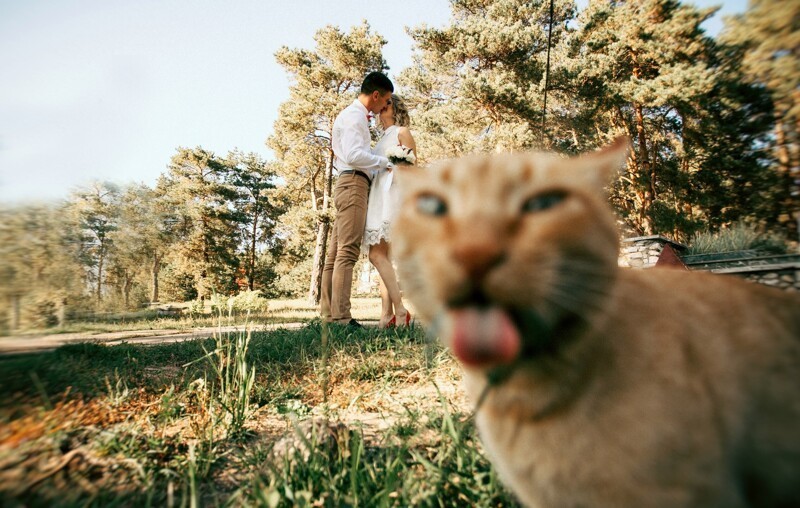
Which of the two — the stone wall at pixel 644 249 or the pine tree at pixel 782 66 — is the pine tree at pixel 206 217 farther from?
the pine tree at pixel 782 66

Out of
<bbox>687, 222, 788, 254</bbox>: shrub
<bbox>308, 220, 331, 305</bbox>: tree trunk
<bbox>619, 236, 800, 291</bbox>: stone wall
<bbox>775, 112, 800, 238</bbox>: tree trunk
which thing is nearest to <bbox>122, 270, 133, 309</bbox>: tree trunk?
<bbox>619, 236, 800, 291</bbox>: stone wall

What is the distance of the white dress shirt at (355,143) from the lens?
4.73 metres

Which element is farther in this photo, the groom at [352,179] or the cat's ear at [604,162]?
the groom at [352,179]

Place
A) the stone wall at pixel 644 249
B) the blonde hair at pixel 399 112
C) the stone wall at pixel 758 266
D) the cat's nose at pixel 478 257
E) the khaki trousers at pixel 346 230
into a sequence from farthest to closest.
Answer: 1. the stone wall at pixel 644 249
2. the stone wall at pixel 758 266
3. the blonde hair at pixel 399 112
4. the khaki trousers at pixel 346 230
5. the cat's nose at pixel 478 257

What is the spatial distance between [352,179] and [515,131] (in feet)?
38.0

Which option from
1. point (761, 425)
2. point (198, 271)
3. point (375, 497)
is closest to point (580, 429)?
point (761, 425)

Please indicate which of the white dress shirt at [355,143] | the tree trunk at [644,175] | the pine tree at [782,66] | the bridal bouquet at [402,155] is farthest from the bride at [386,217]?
the tree trunk at [644,175]

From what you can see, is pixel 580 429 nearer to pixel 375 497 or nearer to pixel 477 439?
pixel 375 497

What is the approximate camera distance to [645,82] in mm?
13883

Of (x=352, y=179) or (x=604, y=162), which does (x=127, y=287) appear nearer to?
(x=604, y=162)

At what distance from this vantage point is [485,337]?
2.26ft

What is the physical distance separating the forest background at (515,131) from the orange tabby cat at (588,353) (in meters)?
1.58

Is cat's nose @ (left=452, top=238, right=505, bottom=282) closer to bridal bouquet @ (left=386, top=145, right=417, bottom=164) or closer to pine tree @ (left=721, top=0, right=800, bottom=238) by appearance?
pine tree @ (left=721, top=0, right=800, bottom=238)

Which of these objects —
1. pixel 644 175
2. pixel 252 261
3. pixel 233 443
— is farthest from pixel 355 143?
pixel 252 261
